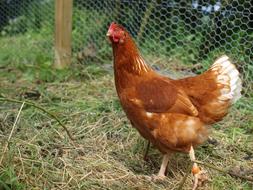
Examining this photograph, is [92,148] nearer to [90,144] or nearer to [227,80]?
[90,144]

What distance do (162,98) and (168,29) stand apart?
2.04 metres

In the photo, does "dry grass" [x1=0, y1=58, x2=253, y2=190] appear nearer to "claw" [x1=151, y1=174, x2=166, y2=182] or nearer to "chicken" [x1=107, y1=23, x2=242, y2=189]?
"claw" [x1=151, y1=174, x2=166, y2=182]

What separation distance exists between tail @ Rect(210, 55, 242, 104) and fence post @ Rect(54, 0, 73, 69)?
236 cm

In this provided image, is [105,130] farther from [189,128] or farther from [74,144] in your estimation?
[189,128]

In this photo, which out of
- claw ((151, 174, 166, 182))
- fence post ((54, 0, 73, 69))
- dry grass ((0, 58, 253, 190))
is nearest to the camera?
dry grass ((0, 58, 253, 190))

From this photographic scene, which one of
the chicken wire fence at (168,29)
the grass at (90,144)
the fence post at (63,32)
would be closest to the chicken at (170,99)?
the grass at (90,144)

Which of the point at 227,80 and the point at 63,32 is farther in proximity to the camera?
the point at 63,32

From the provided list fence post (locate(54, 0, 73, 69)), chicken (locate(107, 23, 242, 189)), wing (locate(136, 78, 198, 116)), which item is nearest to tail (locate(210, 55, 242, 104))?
chicken (locate(107, 23, 242, 189))

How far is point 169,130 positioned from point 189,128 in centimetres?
12

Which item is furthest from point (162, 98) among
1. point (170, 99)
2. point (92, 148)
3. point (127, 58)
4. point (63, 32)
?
point (63, 32)

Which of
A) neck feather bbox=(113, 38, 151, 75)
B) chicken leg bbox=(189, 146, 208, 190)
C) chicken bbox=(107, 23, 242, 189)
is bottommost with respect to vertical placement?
chicken leg bbox=(189, 146, 208, 190)

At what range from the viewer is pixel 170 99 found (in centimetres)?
268

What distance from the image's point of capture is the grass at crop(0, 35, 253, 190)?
8.57ft

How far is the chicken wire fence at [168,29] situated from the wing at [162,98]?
54.4 inches
